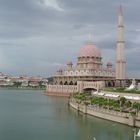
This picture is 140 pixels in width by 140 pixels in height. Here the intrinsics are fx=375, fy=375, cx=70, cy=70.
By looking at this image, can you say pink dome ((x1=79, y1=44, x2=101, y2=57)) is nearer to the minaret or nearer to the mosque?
the mosque

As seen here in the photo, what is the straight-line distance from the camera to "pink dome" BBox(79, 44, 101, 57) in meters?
76.1

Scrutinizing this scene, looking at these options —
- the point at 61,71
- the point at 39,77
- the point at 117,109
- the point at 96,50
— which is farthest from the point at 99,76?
the point at 39,77

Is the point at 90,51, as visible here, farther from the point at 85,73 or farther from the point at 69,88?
the point at 69,88

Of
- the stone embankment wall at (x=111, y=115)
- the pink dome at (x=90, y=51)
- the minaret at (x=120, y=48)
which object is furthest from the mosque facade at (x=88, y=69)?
the stone embankment wall at (x=111, y=115)

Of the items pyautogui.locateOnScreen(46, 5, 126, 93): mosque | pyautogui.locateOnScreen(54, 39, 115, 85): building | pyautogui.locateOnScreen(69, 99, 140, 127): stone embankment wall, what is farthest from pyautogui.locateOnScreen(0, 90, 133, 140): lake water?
pyautogui.locateOnScreen(54, 39, 115, 85): building

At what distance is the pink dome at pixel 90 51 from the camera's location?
250 feet

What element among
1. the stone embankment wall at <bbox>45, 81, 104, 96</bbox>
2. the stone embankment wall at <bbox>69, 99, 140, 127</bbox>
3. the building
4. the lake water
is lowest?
the lake water

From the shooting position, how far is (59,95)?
245 ft

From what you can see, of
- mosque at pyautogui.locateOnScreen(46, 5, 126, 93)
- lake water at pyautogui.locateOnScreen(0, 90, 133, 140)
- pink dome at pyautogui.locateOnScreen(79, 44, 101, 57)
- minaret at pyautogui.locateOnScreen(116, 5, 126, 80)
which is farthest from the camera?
pink dome at pyautogui.locateOnScreen(79, 44, 101, 57)

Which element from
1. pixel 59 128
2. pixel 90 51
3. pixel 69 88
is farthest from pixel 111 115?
pixel 90 51

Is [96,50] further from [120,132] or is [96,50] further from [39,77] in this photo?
[39,77]

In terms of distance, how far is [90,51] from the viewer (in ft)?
250

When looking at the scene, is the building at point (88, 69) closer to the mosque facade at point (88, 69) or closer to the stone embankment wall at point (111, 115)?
the mosque facade at point (88, 69)

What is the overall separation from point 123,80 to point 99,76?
10054 millimetres
